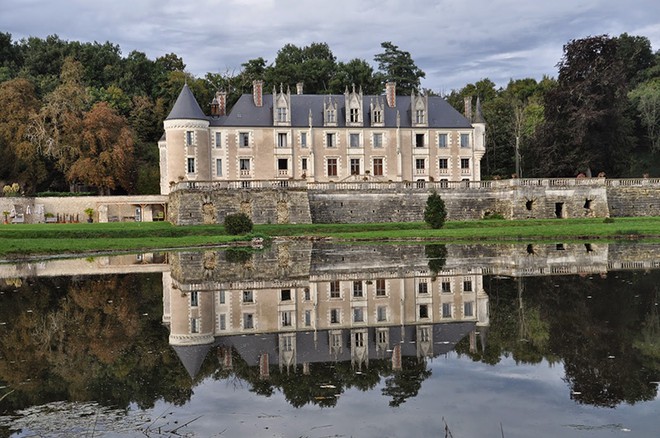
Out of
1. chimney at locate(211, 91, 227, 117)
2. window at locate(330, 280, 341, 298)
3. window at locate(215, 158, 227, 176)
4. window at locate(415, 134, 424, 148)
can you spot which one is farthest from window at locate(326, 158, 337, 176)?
window at locate(330, 280, 341, 298)

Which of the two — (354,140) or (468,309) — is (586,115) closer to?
(354,140)

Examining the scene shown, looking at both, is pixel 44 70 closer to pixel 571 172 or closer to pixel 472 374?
pixel 571 172

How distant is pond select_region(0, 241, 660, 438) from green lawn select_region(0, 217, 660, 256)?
39.0 feet

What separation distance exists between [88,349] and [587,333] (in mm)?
7903

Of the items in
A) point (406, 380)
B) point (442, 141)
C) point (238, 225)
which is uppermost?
point (442, 141)

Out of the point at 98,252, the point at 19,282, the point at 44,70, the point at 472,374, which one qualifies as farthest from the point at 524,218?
the point at 44,70

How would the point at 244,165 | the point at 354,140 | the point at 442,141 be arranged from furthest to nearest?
1. the point at 442,141
2. the point at 354,140
3. the point at 244,165

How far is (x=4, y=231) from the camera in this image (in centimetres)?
3662

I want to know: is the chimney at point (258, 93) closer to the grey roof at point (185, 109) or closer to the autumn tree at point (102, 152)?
the grey roof at point (185, 109)

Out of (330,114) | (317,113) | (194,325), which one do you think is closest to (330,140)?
(330,114)

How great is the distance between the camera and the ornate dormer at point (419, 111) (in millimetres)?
54750

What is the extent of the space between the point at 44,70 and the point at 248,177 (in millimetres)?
32882

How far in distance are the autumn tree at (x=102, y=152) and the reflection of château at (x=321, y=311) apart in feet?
110

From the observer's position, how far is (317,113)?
54938 mm
